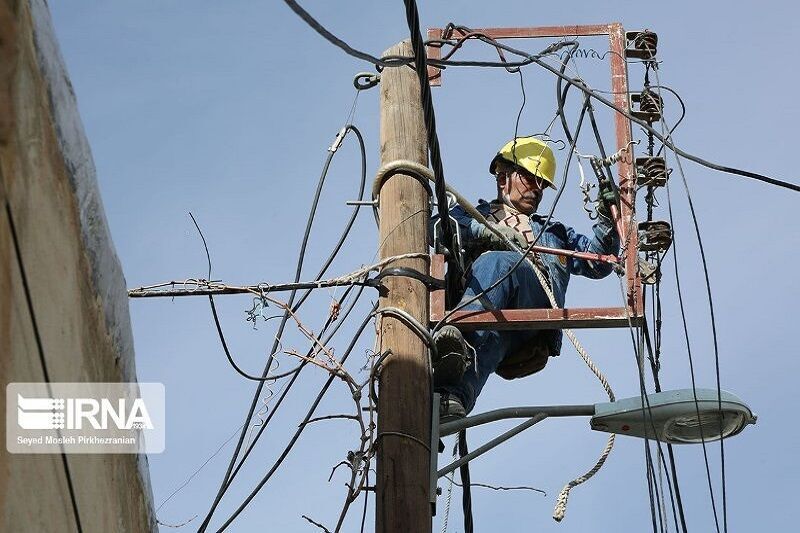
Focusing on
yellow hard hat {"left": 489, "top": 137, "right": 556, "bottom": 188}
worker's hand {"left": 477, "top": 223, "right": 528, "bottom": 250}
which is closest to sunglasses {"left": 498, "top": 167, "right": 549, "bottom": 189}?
yellow hard hat {"left": 489, "top": 137, "right": 556, "bottom": 188}

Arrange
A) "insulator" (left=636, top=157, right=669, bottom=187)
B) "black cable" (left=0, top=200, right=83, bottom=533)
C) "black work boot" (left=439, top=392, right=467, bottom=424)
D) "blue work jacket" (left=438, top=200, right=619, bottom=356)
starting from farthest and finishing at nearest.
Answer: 1. "blue work jacket" (left=438, top=200, right=619, bottom=356)
2. "insulator" (left=636, top=157, right=669, bottom=187)
3. "black work boot" (left=439, top=392, right=467, bottom=424)
4. "black cable" (left=0, top=200, right=83, bottom=533)

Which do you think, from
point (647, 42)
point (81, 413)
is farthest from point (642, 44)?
point (81, 413)

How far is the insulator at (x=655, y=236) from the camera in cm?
687

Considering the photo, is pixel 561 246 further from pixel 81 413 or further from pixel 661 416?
pixel 81 413

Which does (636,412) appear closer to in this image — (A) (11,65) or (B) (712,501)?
(B) (712,501)

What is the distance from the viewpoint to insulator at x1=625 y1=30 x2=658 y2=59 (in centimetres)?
751

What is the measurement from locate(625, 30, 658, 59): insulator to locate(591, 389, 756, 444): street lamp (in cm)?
189

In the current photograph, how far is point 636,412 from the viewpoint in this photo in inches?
259

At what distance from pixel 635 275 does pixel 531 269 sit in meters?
0.76

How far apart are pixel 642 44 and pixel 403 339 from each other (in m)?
2.43

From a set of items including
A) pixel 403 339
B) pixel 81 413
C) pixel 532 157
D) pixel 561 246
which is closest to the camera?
pixel 81 413

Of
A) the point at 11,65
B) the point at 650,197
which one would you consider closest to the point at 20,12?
the point at 11,65

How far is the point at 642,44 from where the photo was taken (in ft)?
24.8

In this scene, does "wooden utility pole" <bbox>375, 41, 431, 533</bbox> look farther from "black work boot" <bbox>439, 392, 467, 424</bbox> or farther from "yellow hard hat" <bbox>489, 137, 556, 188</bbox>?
"yellow hard hat" <bbox>489, 137, 556, 188</bbox>
